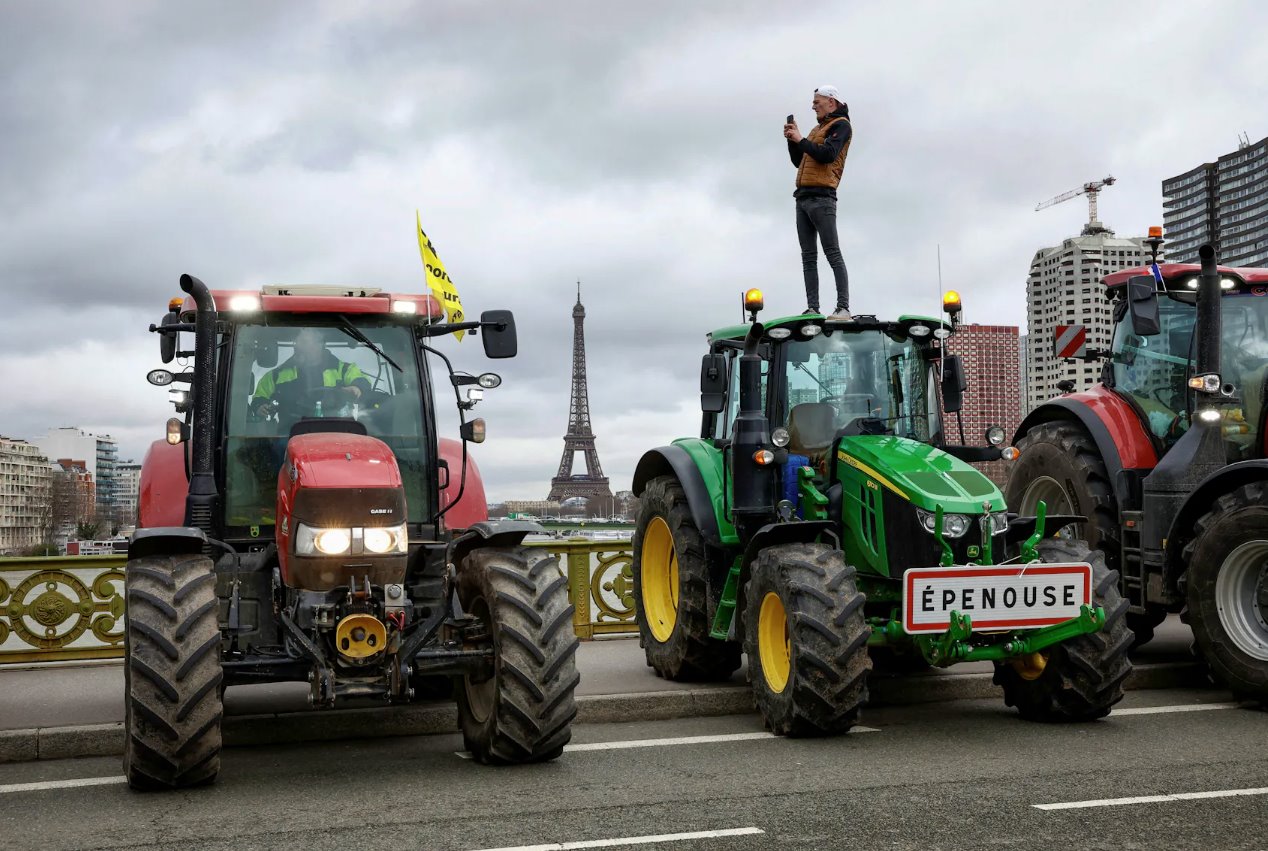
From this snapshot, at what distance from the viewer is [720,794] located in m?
6.46

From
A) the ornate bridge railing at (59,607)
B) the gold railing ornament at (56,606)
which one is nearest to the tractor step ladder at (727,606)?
the ornate bridge railing at (59,607)

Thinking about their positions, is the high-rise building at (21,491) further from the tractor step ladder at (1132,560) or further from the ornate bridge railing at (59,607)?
the tractor step ladder at (1132,560)

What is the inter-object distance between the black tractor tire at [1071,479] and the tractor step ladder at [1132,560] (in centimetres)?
10

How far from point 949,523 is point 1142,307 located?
2.51 metres

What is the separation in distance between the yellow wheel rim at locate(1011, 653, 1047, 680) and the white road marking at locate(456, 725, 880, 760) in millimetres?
1009

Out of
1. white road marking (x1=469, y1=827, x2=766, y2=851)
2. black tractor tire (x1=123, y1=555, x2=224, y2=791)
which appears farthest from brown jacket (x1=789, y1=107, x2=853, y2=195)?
white road marking (x1=469, y1=827, x2=766, y2=851)

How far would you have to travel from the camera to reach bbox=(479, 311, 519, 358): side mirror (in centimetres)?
781

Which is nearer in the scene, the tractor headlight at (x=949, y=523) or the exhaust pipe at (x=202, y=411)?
the exhaust pipe at (x=202, y=411)

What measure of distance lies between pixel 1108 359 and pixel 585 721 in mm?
5492

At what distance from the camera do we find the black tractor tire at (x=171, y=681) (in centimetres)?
622

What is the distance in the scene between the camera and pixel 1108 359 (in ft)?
36.2

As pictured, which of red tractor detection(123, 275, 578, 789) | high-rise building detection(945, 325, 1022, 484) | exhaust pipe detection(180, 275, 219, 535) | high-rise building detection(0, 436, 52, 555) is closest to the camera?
red tractor detection(123, 275, 578, 789)

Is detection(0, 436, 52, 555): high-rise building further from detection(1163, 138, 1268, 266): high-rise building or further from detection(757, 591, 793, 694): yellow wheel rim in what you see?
detection(757, 591, 793, 694): yellow wheel rim

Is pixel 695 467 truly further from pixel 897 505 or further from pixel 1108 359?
pixel 1108 359
